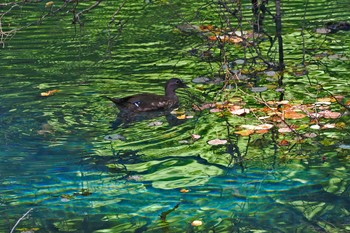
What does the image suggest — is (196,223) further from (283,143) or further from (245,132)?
(245,132)

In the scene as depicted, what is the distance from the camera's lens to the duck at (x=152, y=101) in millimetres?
9727

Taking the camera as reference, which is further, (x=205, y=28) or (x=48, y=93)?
(x=205, y=28)

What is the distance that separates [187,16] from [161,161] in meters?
6.28

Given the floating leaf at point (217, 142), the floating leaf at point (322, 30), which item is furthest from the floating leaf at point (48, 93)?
the floating leaf at point (322, 30)

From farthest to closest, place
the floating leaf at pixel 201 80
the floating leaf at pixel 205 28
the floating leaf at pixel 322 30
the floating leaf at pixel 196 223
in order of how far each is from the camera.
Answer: the floating leaf at pixel 205 28 → the floating leaf at pixel 322 30 → the floating leaf at pixel 201 80 → the floating leaf at pixel 196 223

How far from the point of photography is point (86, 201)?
734cm

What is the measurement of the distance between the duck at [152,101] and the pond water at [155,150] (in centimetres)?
17

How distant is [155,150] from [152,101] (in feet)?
5.07

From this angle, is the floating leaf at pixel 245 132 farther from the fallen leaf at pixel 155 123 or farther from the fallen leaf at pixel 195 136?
the fallen leaf at pixel 155 123

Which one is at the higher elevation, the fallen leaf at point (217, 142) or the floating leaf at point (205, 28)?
the floating leaf at point (205, 28)

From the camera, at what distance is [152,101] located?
9.94 m

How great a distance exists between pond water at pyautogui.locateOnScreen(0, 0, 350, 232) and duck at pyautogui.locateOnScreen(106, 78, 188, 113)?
173 mm

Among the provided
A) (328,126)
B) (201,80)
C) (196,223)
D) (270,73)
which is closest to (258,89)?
(270,73)

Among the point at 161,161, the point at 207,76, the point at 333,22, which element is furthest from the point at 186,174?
the point at 333,22
